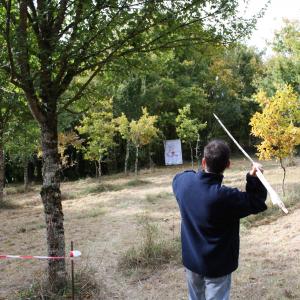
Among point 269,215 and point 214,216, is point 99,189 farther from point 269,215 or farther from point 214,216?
point 214,216

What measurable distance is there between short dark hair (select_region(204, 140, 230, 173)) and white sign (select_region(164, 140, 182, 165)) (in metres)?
27.8

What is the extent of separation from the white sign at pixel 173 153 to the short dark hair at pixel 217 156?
27773 millimetres

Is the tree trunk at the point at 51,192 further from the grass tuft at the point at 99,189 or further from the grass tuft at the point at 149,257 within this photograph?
the grass tuft at the point at 99,189

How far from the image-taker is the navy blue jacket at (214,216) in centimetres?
262

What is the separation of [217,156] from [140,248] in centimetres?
424

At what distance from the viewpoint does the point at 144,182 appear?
2095cm

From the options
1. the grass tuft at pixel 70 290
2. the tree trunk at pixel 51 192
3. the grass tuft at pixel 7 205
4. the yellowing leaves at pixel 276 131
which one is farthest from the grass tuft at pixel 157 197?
the tree trunk at pixel 51 192

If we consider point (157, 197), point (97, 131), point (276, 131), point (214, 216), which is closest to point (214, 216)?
point (214, 216)

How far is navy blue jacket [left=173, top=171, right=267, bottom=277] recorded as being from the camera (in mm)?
2617

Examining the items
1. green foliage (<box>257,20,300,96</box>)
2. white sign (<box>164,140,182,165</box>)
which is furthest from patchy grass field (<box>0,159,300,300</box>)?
white sign (<box>164,140,182,165</box>)

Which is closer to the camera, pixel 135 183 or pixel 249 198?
pixel 249 198

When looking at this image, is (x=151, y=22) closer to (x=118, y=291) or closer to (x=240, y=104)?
(x=118, y=291)

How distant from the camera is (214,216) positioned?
269cm

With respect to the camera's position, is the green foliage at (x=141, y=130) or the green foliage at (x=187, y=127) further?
the green foliage at (x=187, y=127)
